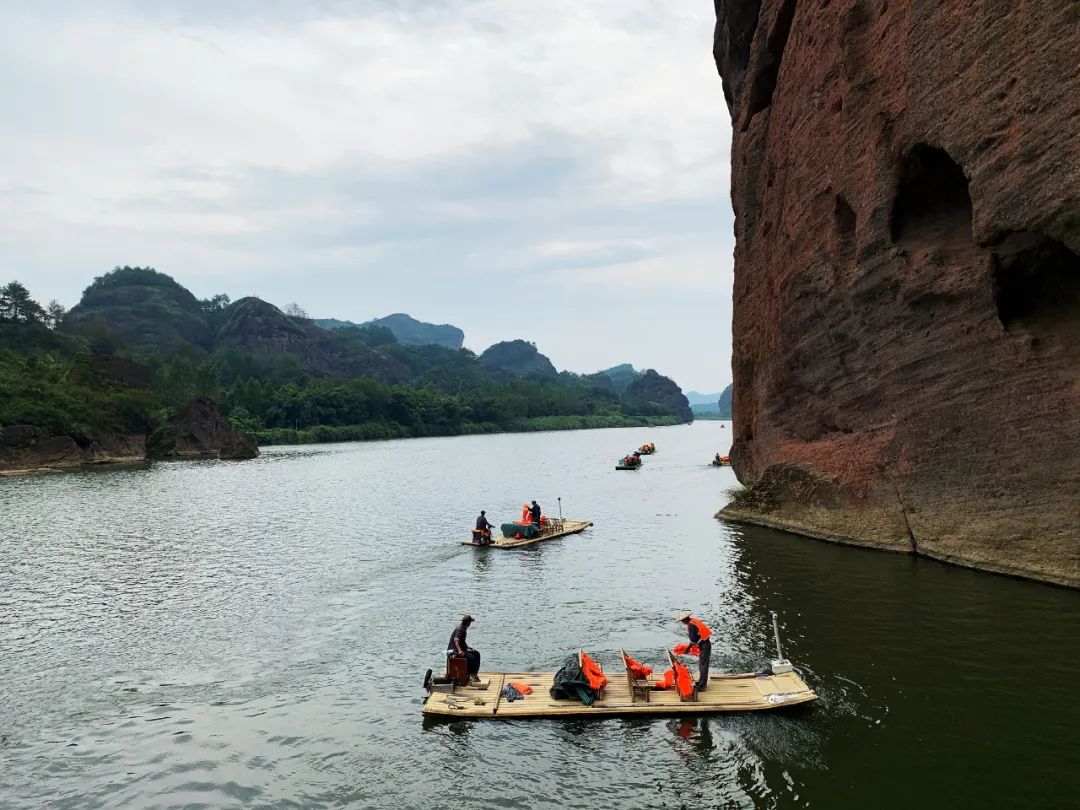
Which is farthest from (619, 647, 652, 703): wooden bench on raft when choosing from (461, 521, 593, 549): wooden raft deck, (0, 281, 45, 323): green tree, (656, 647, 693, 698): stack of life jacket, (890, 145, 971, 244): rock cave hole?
(0, 281, 45, 323): green tree

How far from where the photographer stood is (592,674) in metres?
16.9

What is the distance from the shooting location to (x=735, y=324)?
1951 inches

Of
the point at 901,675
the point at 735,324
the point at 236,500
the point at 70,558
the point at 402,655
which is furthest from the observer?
the point at 236,500

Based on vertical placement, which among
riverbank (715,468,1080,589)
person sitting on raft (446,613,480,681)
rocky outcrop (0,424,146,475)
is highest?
rocky outcrop (0,424,146,475)

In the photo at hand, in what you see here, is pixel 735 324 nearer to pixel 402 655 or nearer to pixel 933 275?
pixel 933 275

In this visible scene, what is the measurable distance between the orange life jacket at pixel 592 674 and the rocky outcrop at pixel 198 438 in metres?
108

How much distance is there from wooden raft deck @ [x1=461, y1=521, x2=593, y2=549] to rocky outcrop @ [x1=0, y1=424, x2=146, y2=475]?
7511cm

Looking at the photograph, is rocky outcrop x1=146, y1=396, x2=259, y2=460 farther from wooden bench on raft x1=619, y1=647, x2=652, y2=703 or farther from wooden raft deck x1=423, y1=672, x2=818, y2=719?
wooden bench on raft x1=619, y1=647, x2=652, y2=703

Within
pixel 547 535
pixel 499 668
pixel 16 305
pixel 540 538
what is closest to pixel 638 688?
pixel 499 668

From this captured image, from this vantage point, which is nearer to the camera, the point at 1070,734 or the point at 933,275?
the point at 1070,734

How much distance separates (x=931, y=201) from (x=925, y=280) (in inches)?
141

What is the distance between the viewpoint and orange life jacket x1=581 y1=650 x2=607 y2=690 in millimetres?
16766

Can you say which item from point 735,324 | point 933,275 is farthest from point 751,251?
point 933,275

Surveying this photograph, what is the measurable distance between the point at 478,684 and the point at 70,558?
1092 inches
